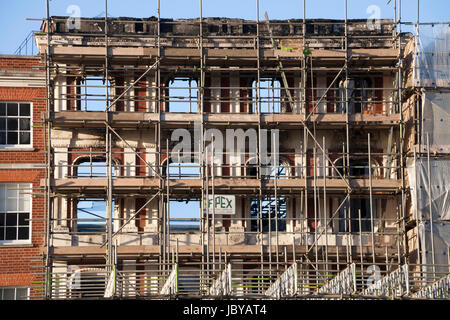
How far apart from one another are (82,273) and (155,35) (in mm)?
9596

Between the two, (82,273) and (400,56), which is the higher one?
(400,56)

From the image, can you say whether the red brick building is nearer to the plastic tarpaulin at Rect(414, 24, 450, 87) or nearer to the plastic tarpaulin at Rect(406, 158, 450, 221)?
the plastic tarpaulin at Rect(406, 158, 450, 221)

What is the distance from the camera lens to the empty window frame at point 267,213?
4903 centimetres

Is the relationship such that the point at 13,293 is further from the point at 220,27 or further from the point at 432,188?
the point at 432,188

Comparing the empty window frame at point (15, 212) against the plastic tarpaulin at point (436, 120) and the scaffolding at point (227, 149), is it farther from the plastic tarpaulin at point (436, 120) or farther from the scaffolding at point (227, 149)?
the plastic tarpaulin at point (436, 120)

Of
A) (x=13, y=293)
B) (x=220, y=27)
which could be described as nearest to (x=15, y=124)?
(x=13, y=293)

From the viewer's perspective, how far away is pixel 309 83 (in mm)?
50344

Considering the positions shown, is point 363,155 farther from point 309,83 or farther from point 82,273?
point 82,273

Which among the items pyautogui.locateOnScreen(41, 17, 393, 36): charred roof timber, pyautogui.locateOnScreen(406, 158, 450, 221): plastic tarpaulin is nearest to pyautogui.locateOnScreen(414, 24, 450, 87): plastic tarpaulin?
pyautogui.locateOnScreen(41, 17, 393, 36): charred roof timber

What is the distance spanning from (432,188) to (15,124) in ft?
47.8

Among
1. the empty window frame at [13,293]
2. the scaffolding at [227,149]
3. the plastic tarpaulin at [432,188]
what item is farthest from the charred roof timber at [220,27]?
the empty window frame at [13,293]

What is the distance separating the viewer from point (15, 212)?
4903 cm

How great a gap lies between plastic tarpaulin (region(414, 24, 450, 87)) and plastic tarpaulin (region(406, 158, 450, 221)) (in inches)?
109
